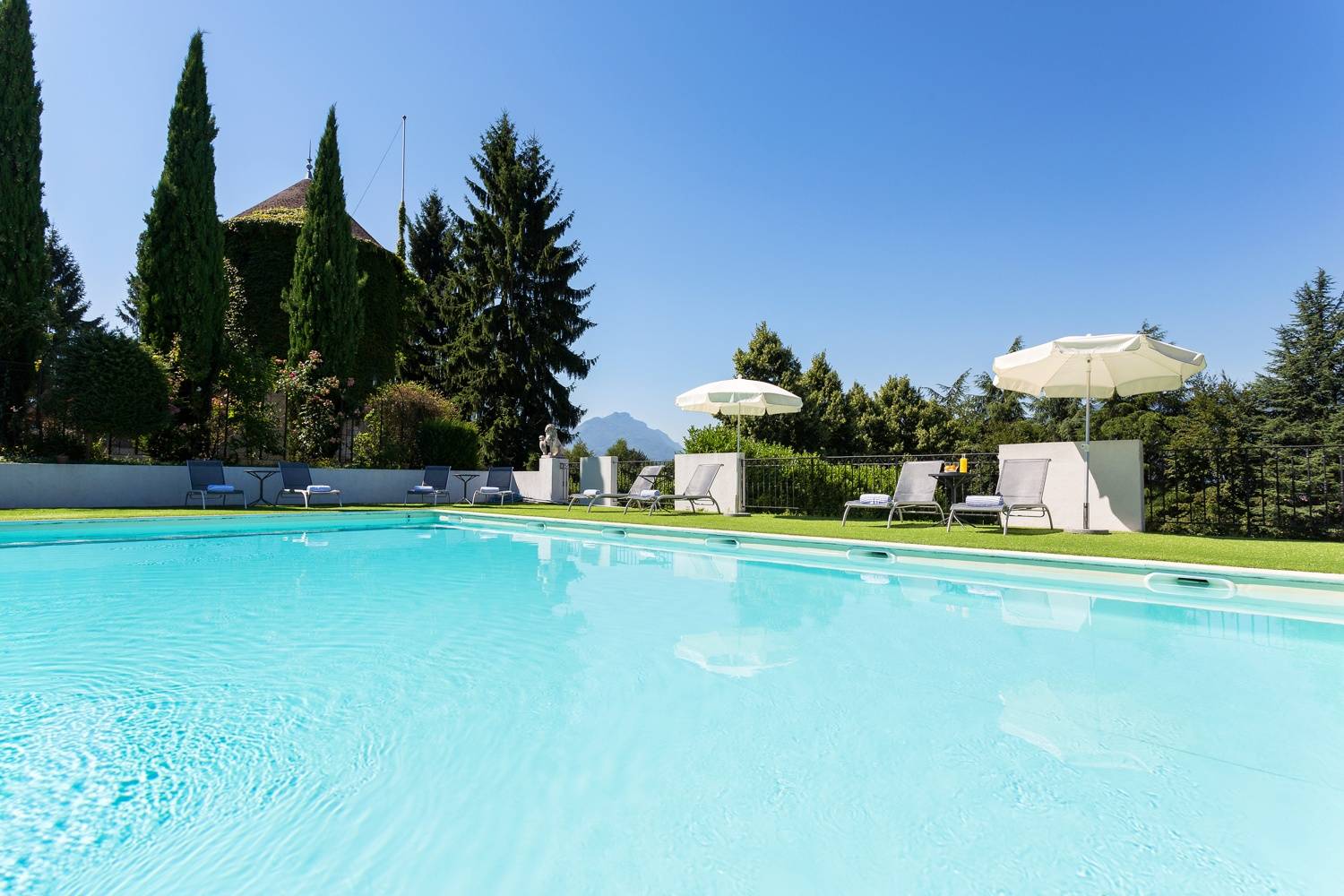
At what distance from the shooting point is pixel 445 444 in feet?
59.7

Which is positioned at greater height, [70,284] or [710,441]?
[70,284]

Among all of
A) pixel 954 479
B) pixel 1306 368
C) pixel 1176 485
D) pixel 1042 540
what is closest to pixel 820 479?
pixel 954 479

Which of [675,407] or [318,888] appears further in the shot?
[675,407]

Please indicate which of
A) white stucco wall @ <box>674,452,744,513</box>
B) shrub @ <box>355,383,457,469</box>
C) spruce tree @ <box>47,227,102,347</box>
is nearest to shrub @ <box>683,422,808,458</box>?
white stucco wall @ <box>674,452,744,513</box>

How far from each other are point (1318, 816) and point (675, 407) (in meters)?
11.7

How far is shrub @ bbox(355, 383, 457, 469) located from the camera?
1766 cm

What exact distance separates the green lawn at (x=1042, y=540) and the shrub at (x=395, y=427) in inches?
216

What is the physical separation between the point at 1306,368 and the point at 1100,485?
27903 mm

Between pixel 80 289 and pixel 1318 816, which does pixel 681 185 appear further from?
pixel 80 289

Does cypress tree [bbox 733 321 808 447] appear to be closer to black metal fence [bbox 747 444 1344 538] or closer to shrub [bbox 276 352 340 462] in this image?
black metal fence [bbox 747 444 1344 538]

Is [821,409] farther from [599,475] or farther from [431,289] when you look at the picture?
[431,289]

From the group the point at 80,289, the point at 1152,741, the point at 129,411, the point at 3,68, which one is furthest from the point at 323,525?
the point at 80,289

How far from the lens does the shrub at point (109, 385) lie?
12.8 metres

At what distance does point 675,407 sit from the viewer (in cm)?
1340
